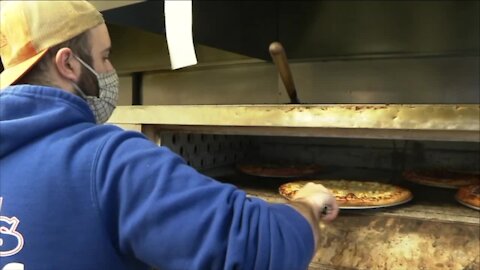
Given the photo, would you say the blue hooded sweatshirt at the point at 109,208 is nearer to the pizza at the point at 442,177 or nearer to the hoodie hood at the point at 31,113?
the hoodie hood at the point at 31,113

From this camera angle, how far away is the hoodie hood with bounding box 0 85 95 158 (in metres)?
0.58

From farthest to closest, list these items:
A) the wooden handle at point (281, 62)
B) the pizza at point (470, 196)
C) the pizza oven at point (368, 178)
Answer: the pizza at point (470, 196), the wooden handle at point (281, 62), the pizza oven at point (368, 178)

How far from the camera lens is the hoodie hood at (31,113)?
0.58 metres

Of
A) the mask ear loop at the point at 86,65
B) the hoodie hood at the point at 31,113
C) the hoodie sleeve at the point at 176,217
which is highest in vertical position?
the mask ear loop at the point at 86,65

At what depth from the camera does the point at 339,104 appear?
0.83 metres

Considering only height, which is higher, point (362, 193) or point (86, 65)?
point (86, 65)

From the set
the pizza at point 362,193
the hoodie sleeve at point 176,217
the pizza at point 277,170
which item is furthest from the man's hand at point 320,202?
the pizza at point 277,170

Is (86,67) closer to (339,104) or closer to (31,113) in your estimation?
(31,113)

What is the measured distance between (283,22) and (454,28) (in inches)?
24.5

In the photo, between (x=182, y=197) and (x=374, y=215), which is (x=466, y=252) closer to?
(x=374, y=215)

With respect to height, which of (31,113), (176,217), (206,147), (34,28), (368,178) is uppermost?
(34,28)

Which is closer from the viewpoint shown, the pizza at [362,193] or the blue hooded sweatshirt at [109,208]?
the blue hooded sweatshirt at [109,208]

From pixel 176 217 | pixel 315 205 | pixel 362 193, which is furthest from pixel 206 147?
pixel 176 217

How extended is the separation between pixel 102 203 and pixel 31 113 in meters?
0.17
